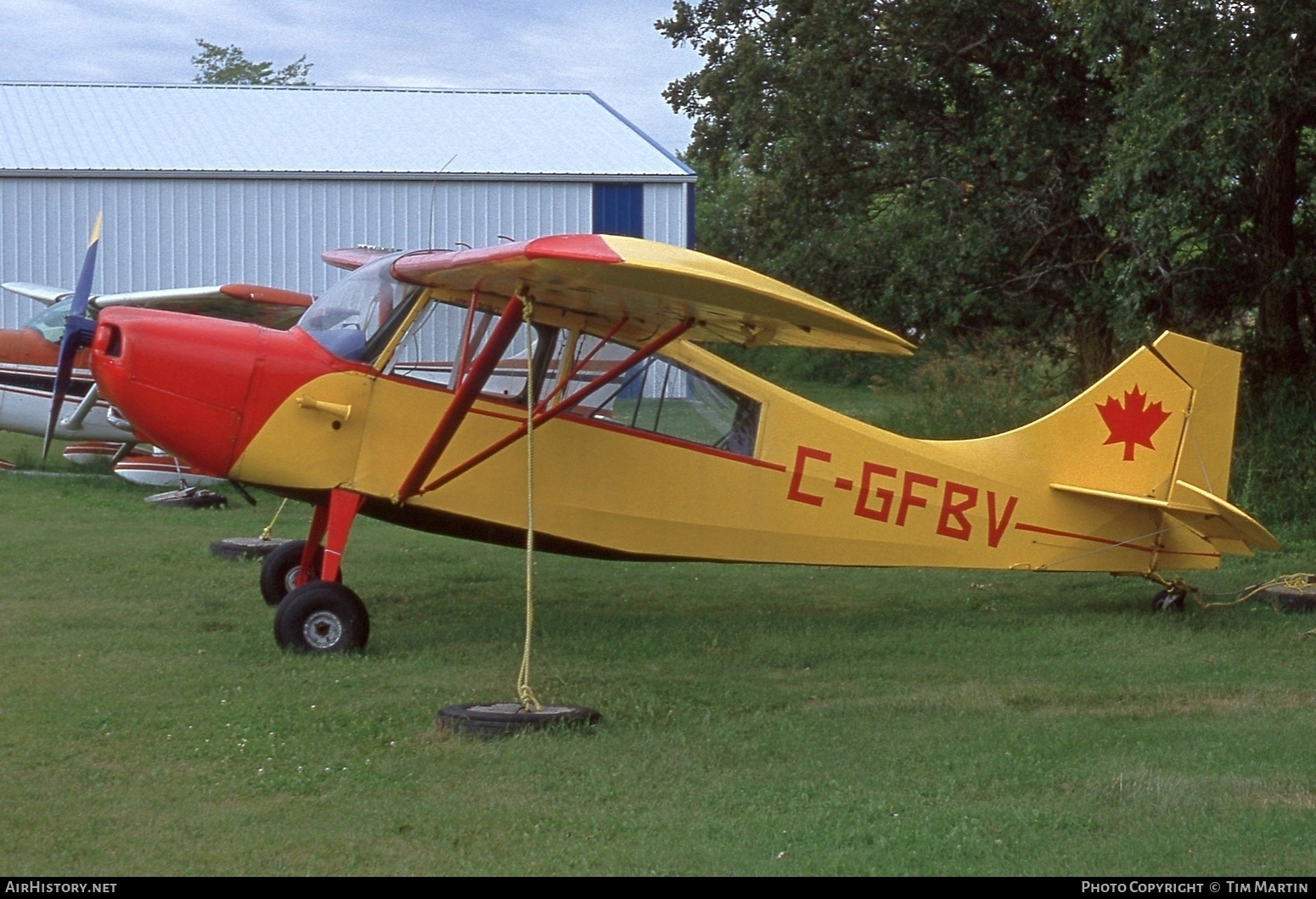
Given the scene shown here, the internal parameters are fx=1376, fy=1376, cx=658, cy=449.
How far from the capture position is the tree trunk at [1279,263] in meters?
13.9

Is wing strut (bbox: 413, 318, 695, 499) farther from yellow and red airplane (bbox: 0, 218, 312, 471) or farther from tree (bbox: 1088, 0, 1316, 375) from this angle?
yellow and red airplane (bbox: 0, 218, 312, 471)

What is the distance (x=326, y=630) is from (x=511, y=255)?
2.61 metres

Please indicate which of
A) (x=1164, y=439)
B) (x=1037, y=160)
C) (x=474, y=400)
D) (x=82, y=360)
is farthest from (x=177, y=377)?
(x=1037, y=160)

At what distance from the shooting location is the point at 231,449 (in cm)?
834

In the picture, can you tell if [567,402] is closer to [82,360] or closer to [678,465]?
[678,465]

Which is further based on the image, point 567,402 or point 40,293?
point 40,293

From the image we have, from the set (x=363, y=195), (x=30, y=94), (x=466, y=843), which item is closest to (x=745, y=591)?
(x=466, y=843)

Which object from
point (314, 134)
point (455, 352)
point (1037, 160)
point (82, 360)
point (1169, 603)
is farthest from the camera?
point (314, 134)

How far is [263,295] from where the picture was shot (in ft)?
51.2

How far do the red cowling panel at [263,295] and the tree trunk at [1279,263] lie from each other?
10.3 meters

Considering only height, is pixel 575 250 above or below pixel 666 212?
below

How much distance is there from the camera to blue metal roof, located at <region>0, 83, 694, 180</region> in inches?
993

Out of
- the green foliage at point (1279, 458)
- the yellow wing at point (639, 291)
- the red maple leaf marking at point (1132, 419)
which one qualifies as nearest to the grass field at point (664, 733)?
the red maple leaf marking at point (1132, 419)
